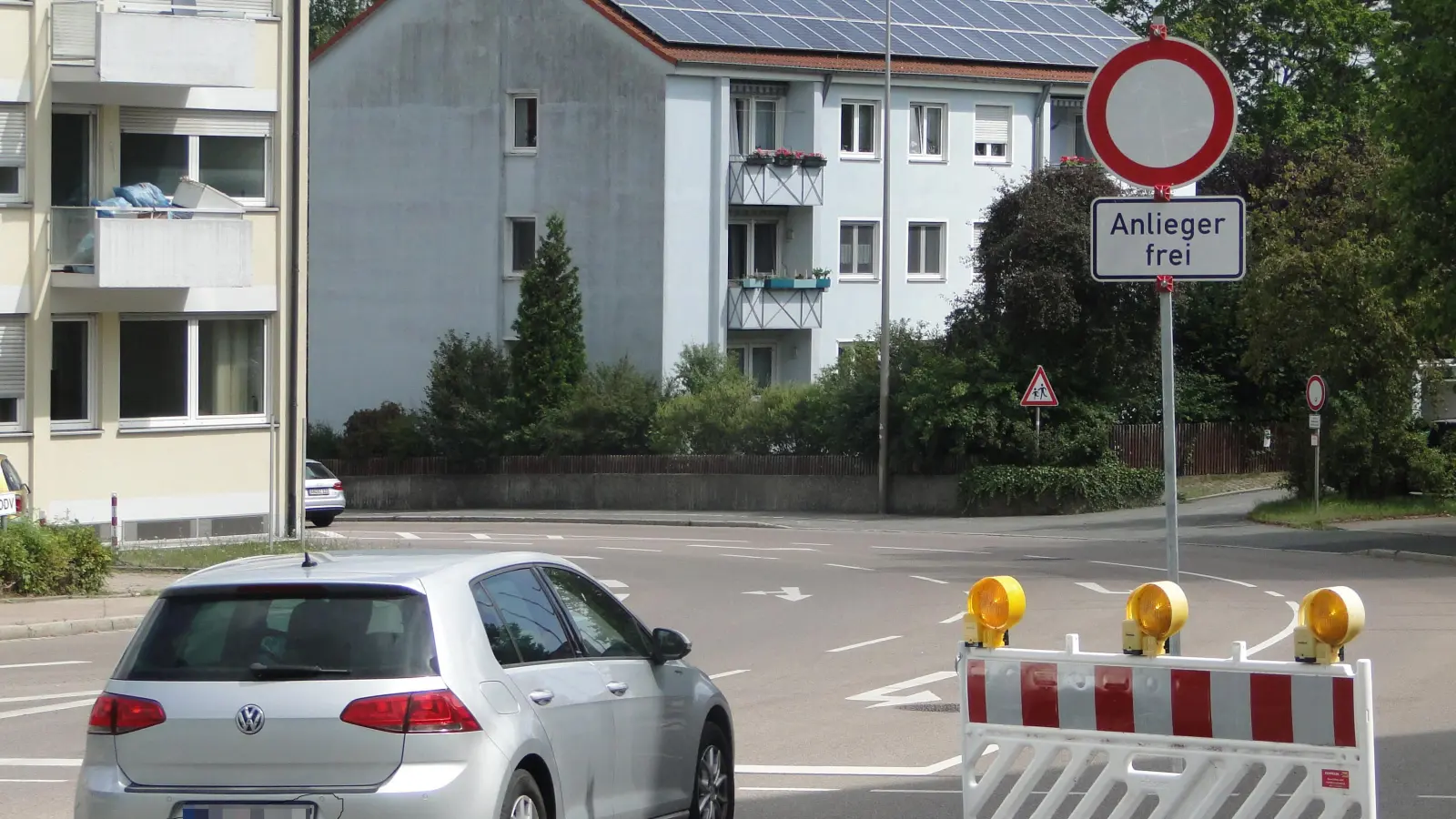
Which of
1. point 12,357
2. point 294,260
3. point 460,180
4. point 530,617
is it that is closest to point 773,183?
point 460,180

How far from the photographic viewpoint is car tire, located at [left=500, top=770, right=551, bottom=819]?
632 cm

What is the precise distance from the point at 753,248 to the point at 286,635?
4260 cm

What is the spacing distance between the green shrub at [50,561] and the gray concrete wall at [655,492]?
22.3m

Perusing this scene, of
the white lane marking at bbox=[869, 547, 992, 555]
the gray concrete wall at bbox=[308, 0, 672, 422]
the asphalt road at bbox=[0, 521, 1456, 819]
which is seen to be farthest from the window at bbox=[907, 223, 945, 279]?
the white lane marking at bbox=[869, 547, 992, 555]

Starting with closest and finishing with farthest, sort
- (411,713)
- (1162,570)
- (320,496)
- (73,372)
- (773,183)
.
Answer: (411,713) < (1162,570) < (73,372) < (320,496) < (773,183)

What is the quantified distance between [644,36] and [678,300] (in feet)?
22.4

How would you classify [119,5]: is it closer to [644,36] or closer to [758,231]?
[644,36]

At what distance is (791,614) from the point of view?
19.6 meters

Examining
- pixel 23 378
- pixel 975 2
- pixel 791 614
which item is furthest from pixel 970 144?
pixel 791 614

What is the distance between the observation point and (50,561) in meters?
20.5

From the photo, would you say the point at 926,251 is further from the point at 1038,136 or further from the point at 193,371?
the point at 193,371

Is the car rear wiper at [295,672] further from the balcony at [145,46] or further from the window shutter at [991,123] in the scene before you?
the window shutter at [991,123]

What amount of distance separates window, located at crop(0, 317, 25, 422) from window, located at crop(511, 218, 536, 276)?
74.8 ft

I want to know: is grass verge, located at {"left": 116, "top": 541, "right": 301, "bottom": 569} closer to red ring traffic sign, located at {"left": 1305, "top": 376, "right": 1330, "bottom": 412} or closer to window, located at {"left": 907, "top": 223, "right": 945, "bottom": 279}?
red ring traffic sign, located at {"left": 1305, "top": 376, "right": 1330, "bottom": 412}
